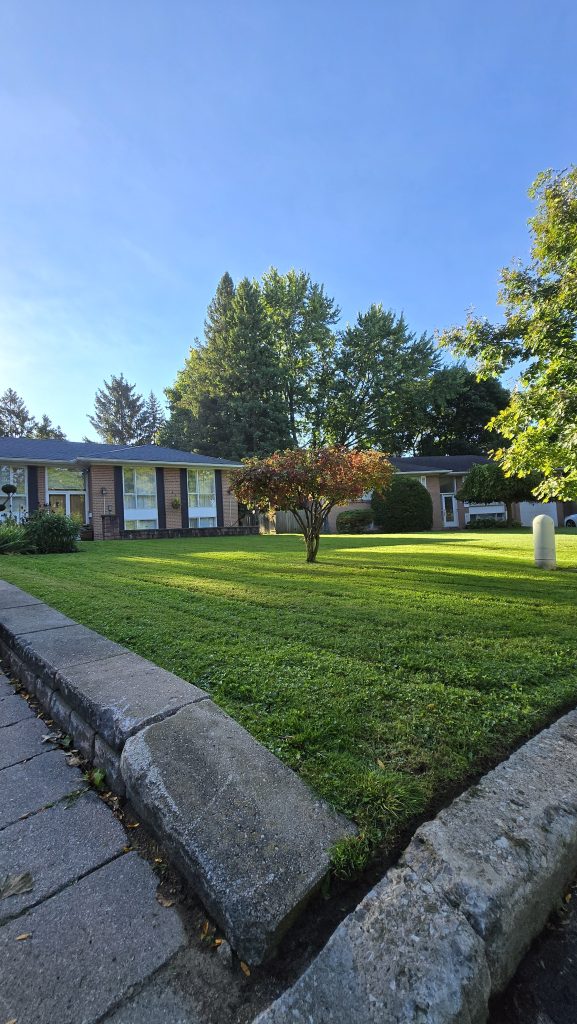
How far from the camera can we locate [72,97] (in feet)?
21.1

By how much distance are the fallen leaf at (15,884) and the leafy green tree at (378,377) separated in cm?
2795

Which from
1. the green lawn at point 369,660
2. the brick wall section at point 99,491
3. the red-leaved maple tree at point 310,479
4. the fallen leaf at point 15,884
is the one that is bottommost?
the fallen leaf at point 15,884

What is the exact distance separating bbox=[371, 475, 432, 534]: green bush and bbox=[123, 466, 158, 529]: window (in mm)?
9154

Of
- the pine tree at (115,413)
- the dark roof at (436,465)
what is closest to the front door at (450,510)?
the dark roof at (436,465)

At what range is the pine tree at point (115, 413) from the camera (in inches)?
1678

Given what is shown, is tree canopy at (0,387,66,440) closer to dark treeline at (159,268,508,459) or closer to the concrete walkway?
dark treeline at (159,268,508,459)

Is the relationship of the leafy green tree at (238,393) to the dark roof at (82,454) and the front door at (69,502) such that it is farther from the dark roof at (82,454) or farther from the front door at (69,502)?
the front door at (69,502)

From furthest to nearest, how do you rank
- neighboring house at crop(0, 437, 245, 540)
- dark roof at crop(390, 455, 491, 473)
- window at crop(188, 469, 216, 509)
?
dark roof at crop(390, 455, 491, 473) → window at crop(188, 469, 216, 509) → neighboring house at crop(0, 437, 245, 540)

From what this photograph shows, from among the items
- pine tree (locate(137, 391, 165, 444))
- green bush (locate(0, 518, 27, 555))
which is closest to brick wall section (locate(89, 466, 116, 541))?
green bush (locate(0, 518, 27, 555))

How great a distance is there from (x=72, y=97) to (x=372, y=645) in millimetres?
9003

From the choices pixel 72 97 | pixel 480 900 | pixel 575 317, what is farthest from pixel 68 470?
pixel 480 900

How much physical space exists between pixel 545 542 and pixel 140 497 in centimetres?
1481

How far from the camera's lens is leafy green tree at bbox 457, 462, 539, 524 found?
15.9 m

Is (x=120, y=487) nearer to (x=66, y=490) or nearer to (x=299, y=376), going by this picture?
(x=66, y=490)
